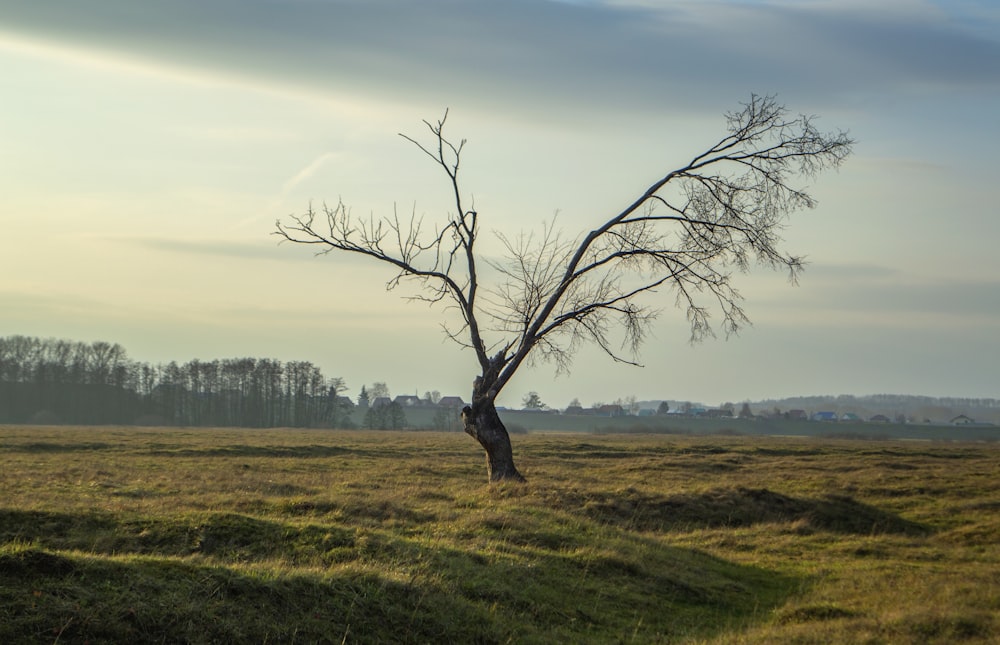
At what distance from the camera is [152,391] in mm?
137125

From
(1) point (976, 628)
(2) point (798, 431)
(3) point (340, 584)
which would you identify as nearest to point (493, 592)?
(3) point (340, 584)

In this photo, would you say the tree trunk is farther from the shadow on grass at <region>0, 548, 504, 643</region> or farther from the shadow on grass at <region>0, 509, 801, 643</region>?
the shadow on grass at <region>0, 548, 504, 643</region>

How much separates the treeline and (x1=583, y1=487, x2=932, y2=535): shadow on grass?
11700 centimetres

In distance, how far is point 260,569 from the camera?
9.81m

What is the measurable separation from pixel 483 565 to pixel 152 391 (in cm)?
13677

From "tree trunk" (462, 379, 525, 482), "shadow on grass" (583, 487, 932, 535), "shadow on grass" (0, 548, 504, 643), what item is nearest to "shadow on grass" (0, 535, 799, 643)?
"shadow on grass" (0, 548, 504, 643)

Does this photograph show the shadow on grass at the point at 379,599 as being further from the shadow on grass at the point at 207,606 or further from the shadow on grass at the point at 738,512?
the shadow on grass at the point at 738,512

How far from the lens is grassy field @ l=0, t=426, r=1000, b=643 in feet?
27.4

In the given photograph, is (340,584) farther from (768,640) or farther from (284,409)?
(284,409)

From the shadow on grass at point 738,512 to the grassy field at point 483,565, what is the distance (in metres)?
0.06

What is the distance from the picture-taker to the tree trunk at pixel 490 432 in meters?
23.2

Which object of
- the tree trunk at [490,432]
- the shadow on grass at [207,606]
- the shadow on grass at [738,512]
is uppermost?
the tree trunk at [490,432]

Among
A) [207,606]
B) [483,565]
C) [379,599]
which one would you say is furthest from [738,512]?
[207,606]

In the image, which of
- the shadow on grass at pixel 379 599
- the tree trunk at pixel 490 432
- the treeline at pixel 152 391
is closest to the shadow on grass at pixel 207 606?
the shadow on grass at pixel 379 599
